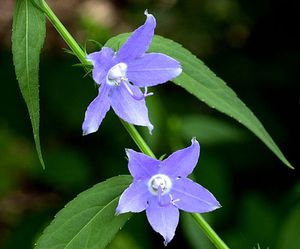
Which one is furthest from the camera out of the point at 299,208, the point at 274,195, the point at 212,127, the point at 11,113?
the point at 11,113

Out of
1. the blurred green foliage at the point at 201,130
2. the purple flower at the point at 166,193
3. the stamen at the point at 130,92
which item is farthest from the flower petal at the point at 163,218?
the blurred green foliage at the point at 201,130

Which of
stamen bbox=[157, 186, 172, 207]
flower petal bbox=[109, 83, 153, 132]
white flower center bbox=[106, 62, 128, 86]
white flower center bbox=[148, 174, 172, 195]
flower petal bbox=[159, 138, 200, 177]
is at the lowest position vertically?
stamen bbox=[157, 186, 172, 207]

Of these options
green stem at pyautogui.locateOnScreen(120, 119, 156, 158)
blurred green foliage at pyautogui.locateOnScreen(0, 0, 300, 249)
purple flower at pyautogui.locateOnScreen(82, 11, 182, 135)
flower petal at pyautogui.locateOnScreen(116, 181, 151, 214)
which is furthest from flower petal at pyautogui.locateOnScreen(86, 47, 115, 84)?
blurred green foliage at pyautogui.locateOnScreen(0, 0, 300, 249)

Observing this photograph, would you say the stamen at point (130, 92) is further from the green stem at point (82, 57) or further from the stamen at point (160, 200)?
the stamen at point (160, 200)

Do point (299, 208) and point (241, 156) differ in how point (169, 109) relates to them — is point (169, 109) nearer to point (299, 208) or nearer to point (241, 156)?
point (241, 156)

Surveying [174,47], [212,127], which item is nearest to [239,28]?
[212,127]

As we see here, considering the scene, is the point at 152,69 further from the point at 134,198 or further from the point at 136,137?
the point at 134,198

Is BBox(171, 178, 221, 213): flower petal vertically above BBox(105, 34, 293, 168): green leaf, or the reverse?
BBox(105, 34, 293, 168): green leaf

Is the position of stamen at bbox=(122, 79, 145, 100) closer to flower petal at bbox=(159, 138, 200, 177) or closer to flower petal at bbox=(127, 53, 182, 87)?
flower petal at bbox=(127, 53, 182, 87)

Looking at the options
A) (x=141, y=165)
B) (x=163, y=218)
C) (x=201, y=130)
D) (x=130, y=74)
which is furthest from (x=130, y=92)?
(x=201, y=130)
